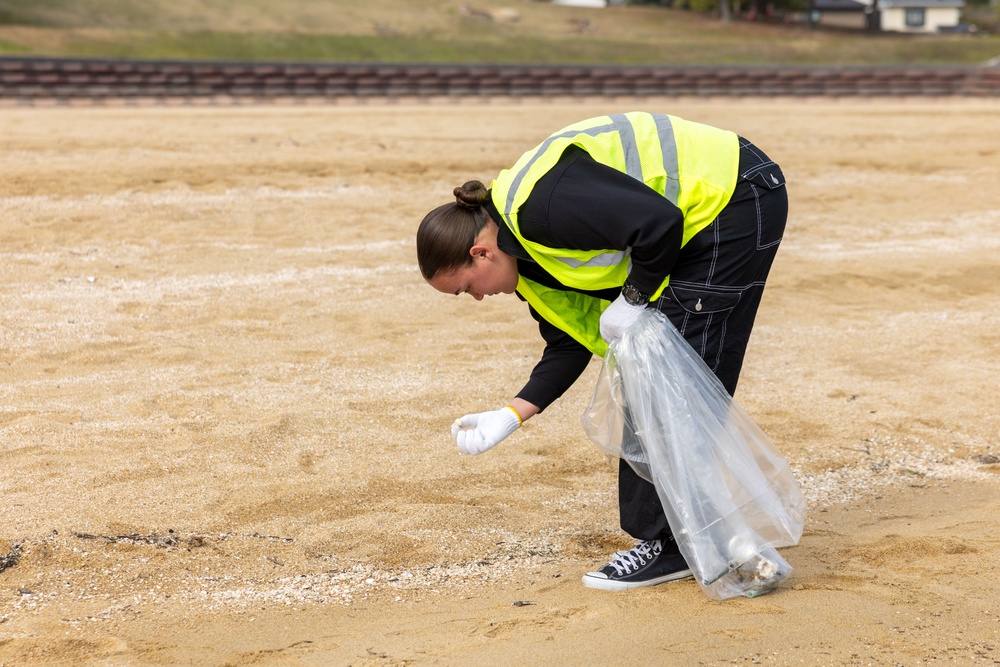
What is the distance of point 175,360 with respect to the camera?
4496 mm

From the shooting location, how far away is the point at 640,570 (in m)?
2.62

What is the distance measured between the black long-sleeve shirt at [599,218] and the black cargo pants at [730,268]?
0.13 m

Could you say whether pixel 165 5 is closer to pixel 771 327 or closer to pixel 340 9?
pixel 340 9

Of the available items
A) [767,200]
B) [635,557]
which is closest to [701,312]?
[767,200]

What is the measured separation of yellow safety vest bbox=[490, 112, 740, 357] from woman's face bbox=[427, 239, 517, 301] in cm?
11

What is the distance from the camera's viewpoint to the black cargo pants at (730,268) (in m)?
2.28

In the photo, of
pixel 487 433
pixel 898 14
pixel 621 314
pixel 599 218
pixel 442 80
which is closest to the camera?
pixel 599 218

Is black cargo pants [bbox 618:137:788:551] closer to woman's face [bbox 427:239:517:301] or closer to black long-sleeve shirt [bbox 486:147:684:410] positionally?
black long-sleeve shirt [bbox 486:147:684:410]

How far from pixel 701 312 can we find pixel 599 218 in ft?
1.40

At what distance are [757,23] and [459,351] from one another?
35.1m

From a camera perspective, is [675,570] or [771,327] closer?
[675,570]

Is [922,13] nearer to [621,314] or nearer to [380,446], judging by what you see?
[380,446]

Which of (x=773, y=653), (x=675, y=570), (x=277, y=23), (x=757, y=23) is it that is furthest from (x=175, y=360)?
(x=757, y=23)

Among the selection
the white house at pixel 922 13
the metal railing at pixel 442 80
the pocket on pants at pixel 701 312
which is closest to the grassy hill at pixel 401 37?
the metal railing at pixel 442 80
